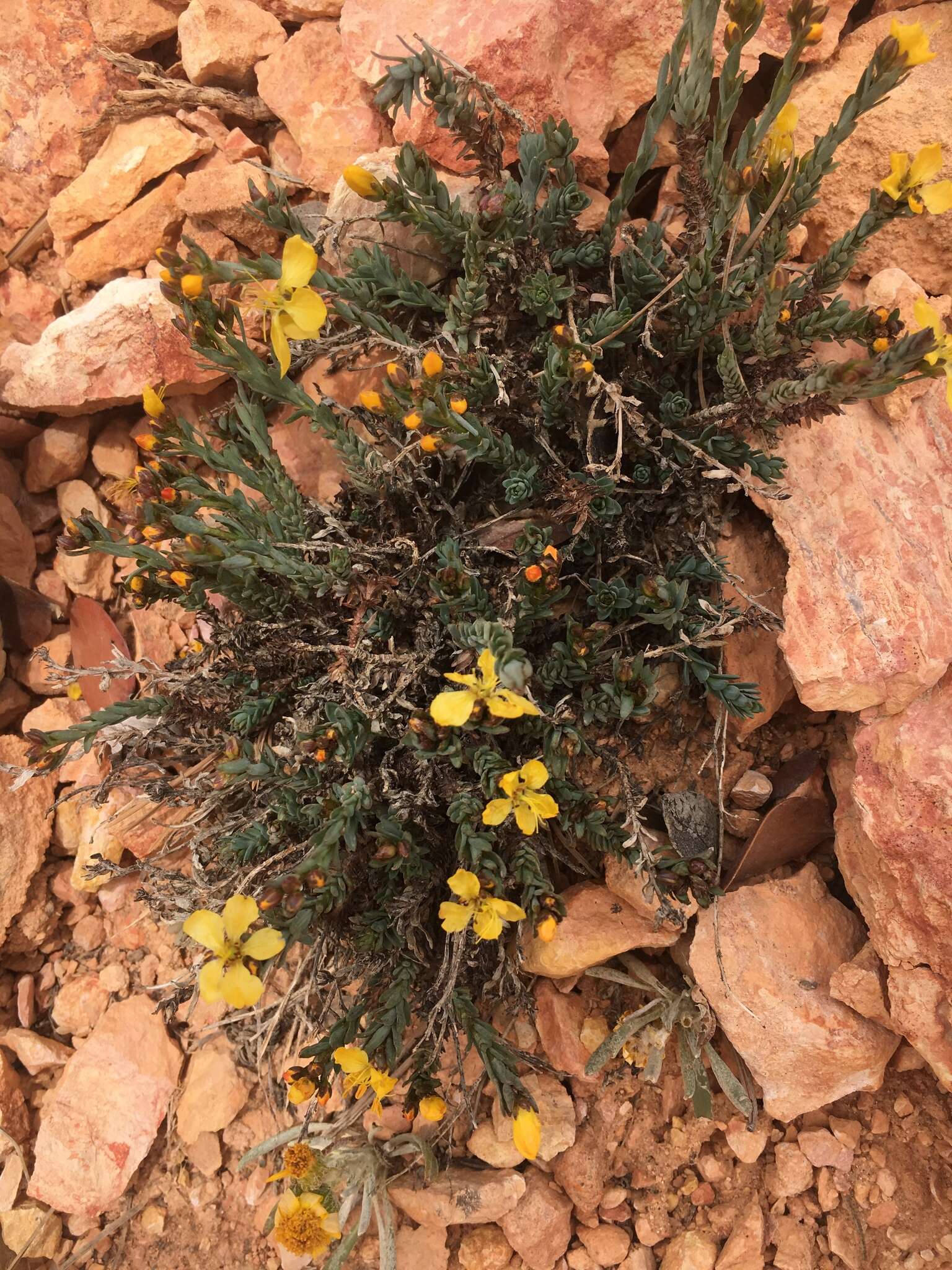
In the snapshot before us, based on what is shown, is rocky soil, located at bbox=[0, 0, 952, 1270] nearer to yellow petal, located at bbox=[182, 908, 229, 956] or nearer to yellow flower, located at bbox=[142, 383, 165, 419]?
yellow flower, located at bbox=[142, 383, 165, 419]

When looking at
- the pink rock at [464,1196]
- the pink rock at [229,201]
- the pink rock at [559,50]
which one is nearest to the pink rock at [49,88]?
the pink rock at [229,201]

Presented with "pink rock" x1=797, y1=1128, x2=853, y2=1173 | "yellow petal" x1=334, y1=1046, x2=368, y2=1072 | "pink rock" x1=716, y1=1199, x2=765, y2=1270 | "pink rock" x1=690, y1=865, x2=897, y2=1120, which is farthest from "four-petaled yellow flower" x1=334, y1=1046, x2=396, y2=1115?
"pink rock" x1=797, y1=1128, x2=853, y2=1173

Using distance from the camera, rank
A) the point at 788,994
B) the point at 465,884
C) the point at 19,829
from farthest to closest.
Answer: the point at 19,829, the point at 788,994, the point at 465,884

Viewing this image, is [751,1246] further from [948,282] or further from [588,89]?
[588,89]

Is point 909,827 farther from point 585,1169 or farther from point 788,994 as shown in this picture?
point 585,1169

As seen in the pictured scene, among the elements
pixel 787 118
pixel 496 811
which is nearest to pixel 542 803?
pixel 496 811

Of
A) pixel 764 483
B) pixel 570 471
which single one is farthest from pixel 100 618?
pixel 764 483

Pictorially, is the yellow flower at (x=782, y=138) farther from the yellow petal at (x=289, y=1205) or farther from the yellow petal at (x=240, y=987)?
the yellow petal at (x=289, y=1205)
